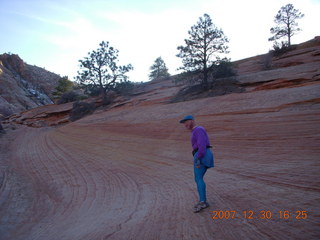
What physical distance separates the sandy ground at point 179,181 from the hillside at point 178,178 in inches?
1.0

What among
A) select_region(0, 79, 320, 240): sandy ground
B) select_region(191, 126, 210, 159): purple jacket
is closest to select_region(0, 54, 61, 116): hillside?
select_region(0, 79, 320, 240): sandy ground

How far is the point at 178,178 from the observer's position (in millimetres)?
7195

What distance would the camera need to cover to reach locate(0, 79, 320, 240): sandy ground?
3.86 meters

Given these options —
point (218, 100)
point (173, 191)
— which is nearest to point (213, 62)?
point (218, 100)

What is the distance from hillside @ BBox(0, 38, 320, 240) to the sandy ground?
3 cm

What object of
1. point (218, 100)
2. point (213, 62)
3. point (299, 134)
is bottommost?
A: point (299, 134)

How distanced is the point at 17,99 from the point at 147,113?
45.1m

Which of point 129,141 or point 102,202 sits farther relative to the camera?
point 129,141

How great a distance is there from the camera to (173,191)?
6.06m

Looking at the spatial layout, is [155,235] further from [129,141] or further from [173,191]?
[129,141]

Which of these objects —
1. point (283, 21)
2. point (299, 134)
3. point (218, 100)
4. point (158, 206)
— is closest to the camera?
point (158, 206)

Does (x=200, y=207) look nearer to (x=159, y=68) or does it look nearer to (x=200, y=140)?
(x=200, y=140)
